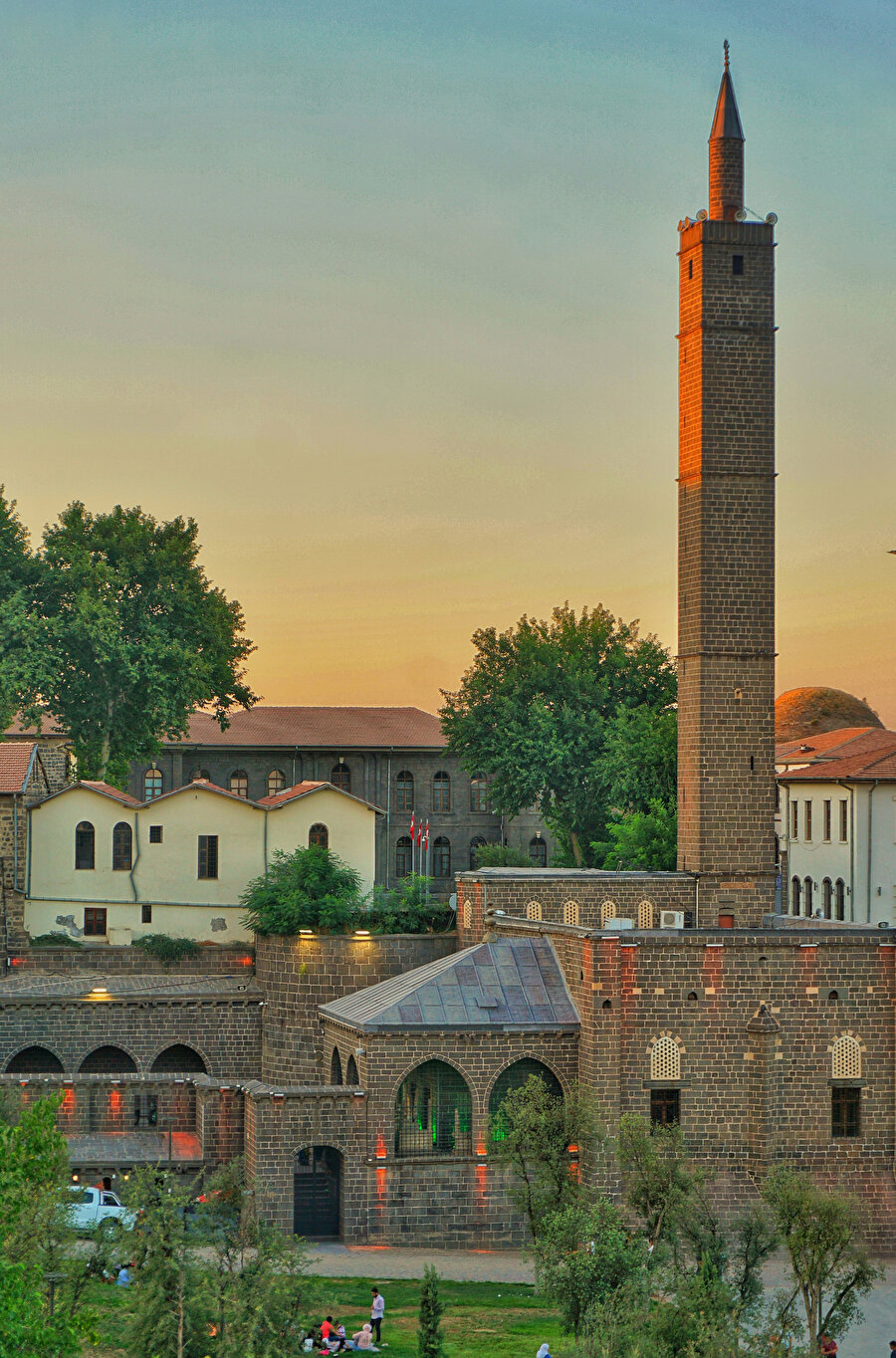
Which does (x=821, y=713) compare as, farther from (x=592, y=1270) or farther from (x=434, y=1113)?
(x=592, y=1270)

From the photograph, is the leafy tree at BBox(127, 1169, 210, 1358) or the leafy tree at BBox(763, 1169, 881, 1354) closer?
the leafy tree at BBox(127, 1169, 210, 1358)

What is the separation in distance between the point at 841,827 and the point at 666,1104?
26.9 metres

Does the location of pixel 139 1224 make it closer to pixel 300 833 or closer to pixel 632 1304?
pixel 632 1304

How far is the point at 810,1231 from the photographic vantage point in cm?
2830

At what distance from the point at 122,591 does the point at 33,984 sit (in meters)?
17.6

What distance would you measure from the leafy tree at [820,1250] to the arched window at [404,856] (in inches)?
A: 1806

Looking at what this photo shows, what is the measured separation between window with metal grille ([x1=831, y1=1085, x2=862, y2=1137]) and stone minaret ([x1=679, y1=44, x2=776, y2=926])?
7706 millimetres

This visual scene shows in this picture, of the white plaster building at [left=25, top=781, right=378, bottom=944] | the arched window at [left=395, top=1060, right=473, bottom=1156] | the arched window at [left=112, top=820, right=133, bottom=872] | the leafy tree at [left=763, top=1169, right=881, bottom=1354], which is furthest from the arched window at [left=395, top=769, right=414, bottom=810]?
the leafy tree at [left=763, top=1169, right=881, bottom=1354]

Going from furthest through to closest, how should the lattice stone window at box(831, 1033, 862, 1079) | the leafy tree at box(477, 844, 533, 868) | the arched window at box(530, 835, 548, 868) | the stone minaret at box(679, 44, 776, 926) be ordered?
the arched window at box(530, 835, 548, 868)
the leafy tree at box(477, 844, 533, 868)
the stone minaret at box(679, 44, 776, 926)
the lattice stone window at box(831, 1033, 862, 1079)

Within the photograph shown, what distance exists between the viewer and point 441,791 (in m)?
76.6

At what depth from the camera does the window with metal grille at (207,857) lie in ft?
169

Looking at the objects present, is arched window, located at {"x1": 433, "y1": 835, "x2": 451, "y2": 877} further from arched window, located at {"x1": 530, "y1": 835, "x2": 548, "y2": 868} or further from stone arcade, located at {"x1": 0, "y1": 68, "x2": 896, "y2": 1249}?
stone arcade, located at {"x1": 0, "y1": 68, "x2": 896, "y2": 1249}

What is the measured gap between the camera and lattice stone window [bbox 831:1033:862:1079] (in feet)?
125

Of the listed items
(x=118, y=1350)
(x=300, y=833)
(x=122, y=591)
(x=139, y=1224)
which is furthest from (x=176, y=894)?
(x=139, y=1224)
